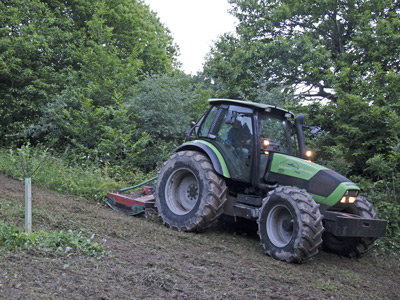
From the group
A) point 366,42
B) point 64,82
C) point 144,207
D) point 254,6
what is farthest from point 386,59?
point 64,82

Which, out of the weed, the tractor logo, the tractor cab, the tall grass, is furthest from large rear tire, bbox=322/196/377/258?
the tall grass

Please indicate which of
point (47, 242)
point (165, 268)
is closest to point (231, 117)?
point (165, 268)

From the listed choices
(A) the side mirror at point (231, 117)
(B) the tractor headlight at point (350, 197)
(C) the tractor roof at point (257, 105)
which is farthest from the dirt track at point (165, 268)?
(C) the tractor roof at point (257, 105)

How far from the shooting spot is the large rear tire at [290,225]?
16.8 ft

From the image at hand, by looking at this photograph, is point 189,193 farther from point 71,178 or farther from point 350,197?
point 71,178

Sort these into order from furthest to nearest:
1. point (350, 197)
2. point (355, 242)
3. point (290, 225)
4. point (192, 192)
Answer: point (192, 192), point (355, 242), point (350, 197), point (290, 225)

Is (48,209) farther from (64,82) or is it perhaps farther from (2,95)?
(2,95)

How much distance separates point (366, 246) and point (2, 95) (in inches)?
524

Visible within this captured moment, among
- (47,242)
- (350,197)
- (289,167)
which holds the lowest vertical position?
(47,242)

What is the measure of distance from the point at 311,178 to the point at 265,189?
790 millimetres

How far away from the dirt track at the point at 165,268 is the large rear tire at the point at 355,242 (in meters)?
0.14

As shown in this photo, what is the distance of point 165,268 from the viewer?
13.8 ft

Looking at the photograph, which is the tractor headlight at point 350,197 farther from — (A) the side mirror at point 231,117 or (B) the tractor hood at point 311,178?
(A) the side mirror at point 231,117

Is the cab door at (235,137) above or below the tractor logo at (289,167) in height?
above
